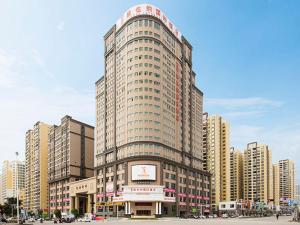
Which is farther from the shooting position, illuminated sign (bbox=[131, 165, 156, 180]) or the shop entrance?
illuminated sign (bbox=[131, 165, 156, 180])

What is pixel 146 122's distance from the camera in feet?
423

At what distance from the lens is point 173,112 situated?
142125mm

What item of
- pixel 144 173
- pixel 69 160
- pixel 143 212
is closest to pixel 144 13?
pixel 144 173

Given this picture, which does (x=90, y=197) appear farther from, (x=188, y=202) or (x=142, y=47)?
(x=142, y=47)

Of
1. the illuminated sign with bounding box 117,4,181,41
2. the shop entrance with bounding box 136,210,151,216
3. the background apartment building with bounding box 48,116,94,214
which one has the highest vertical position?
the illuminated sign with bounding box 117,4,181,41

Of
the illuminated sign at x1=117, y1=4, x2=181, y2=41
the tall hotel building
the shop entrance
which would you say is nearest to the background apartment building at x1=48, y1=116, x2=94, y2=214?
the tall hotel building

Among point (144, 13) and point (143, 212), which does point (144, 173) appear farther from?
point (144, 13)

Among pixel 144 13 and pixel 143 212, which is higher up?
pixel 144 13

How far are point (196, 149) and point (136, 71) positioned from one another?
48.7 metres

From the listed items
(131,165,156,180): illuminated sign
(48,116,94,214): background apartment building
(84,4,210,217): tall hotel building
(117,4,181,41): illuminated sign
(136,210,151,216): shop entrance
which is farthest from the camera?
(48,116,94,214): background apartment building

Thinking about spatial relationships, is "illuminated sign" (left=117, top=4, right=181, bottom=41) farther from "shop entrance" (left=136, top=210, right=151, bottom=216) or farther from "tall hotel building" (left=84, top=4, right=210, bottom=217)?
"shop entrance" (left=136, top=210, right=151, bottom=216)

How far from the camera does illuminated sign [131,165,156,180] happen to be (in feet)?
414

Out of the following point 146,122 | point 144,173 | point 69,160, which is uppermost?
point 146,122

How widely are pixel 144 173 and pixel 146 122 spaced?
642 inches
